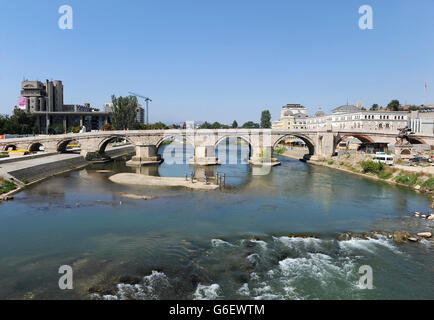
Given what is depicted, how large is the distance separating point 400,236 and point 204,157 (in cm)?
4090

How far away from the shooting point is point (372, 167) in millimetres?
45438

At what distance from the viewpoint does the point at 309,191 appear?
3606 cm

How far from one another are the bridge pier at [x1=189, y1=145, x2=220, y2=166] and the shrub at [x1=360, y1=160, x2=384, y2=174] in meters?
26.9

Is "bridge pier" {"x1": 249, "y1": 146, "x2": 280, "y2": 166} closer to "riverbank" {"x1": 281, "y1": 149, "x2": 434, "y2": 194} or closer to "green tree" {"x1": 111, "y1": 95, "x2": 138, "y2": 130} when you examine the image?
"riverbank" {"x1": 281, "y1": 149, "x2": 434, "y2": 194}

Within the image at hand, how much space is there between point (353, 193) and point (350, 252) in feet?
61.8

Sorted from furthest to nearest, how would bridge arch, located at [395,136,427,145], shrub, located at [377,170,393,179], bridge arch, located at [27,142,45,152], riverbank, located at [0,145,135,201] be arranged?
1. bridge arch, located at [27,142,45,152]
2. bridge arch, located at [395,136,427,145]
3. shrub, located at [377,170,393,179]
4. riverbank, located at [0,145,135,201]

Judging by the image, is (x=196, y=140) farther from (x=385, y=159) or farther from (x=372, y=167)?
(x=385, y=159)

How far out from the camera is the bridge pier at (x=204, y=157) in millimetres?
57169

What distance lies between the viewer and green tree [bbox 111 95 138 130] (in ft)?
258
